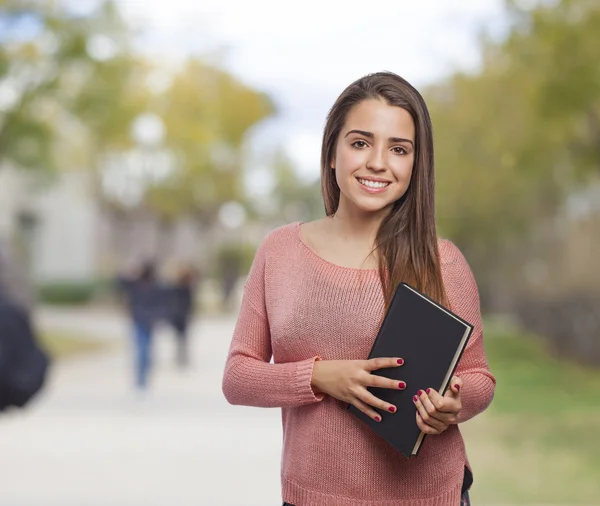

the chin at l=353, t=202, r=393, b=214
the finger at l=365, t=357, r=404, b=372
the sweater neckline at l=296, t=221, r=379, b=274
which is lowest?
the finger at l=365, t=357, r=404, b=372

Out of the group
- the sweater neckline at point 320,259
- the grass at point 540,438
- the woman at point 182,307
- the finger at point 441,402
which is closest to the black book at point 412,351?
the finger at point 441,402

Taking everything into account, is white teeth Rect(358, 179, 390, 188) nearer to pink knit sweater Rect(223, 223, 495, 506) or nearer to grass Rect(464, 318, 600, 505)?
pink knit sweater Rect(223, 223, 495, 506)

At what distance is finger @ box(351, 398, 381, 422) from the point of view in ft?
5.63

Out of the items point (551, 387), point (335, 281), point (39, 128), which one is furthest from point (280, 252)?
point (39, 128)

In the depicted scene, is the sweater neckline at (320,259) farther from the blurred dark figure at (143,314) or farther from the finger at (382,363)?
the blurred dark figure at (143,314)

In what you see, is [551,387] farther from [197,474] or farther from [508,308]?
[508,308]

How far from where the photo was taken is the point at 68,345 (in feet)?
58.4

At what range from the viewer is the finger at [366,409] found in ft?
5.63

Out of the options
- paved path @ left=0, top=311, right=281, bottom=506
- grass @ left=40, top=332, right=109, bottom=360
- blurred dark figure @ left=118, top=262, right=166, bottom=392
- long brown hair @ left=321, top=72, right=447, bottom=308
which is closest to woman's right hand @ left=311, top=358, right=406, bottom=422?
long brown hair @ left=321, top=72, right=447, bottom=308

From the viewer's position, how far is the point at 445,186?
56.1 feet

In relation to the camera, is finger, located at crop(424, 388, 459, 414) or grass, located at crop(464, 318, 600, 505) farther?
grass, located at crop(464, 318, 600, 505)

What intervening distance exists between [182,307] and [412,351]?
1129 centimetres

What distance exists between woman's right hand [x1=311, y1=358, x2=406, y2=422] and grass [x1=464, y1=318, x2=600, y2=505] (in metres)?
4.41

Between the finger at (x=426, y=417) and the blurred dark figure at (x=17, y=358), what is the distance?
3.73ft
